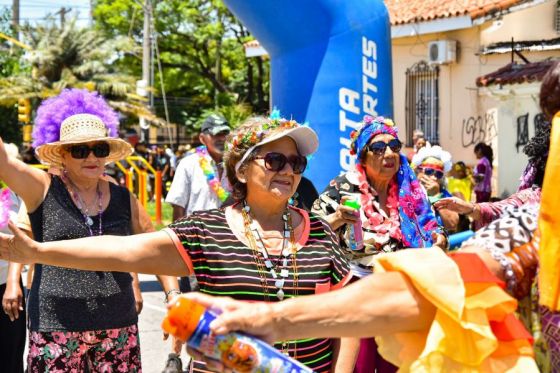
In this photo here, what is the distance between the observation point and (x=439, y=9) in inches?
698

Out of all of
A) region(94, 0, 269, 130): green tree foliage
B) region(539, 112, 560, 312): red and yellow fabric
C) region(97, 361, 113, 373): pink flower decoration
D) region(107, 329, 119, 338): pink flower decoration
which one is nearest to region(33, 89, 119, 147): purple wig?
region(107, 329, 119, 338): pink flower decoration

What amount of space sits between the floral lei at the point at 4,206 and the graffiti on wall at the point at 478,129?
12176 mm

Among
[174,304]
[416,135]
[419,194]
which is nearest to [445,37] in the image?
[416,135]

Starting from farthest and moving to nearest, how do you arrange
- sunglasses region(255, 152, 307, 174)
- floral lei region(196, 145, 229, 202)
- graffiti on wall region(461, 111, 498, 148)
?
1. graffiti on wall region(461, 111, 498, 148)
2. floral lei region(196, 145, 229, 202)
3. sunglasses region(255, 152, 307, 174)

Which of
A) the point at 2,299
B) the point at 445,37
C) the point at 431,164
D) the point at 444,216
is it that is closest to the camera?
the point at 2,299

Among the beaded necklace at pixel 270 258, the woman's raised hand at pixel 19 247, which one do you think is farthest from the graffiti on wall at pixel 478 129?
the woman's raised hand at pixel 19 247

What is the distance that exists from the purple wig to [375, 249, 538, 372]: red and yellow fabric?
3.36 m

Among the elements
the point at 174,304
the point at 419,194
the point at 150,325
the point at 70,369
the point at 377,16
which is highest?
the point at 377,16

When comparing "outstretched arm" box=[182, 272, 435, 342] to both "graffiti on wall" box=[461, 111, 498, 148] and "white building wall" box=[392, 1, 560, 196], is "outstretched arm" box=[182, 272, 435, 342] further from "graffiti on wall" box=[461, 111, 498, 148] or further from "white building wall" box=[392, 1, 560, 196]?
"graffiti on wall" box=[461, 111, 498, 148]

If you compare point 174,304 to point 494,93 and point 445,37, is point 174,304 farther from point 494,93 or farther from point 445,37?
point 445,37

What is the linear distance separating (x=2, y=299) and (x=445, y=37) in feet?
47.0

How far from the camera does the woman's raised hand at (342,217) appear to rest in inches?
187

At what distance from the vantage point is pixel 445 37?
17969 mm

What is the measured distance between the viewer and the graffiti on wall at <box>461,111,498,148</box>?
16.4 meters
